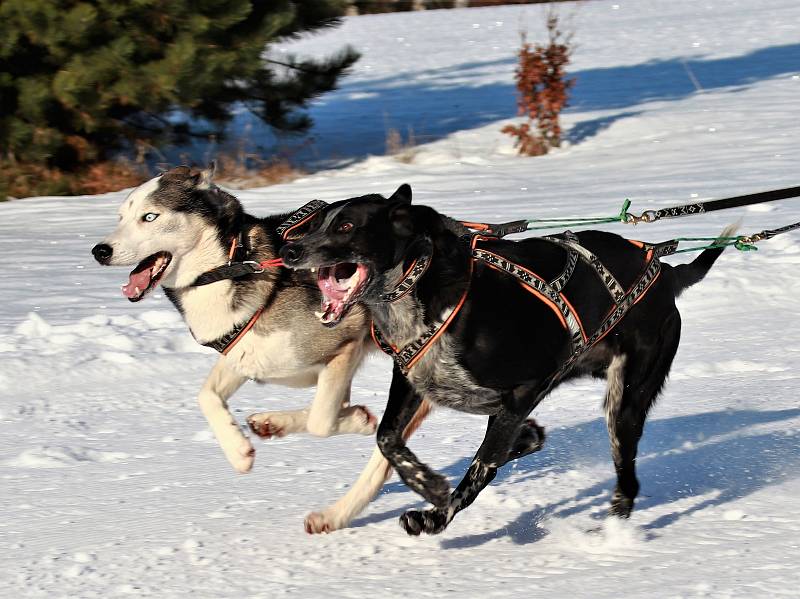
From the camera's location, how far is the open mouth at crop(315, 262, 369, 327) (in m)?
3.62

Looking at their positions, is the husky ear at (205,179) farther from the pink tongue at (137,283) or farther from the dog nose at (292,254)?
the dog nose at (292,254)

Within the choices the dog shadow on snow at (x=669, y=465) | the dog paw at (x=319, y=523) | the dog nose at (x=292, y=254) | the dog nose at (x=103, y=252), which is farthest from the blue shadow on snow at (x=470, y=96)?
the dog nose at (x=292, y=254)

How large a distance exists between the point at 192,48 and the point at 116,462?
6297mm

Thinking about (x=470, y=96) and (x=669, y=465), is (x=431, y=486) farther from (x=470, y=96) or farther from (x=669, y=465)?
(x=470, y=96)

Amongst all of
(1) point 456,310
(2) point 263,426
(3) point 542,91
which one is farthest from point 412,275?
(3) point 542,91

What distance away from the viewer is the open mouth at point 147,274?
4.20 metres

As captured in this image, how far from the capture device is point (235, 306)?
4367 mm

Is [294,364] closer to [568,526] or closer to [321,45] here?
[568,526]

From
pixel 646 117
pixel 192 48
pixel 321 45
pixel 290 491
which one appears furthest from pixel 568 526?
pixel 321 45

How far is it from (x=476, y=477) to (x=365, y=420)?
0.84 m

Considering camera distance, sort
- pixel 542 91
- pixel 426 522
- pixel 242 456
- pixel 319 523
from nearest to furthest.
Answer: pixel 426 522, pixel 319 523, pixel 242 456, pixel 542 91

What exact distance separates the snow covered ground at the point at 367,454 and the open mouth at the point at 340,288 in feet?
2.64

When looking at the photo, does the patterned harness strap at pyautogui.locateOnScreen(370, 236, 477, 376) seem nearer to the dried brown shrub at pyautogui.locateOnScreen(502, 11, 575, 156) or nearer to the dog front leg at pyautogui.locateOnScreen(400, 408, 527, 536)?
the dog front leg at pyautogui.locateOnScreen(400, 408, 527, 536)

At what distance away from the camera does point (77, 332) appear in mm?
6578
